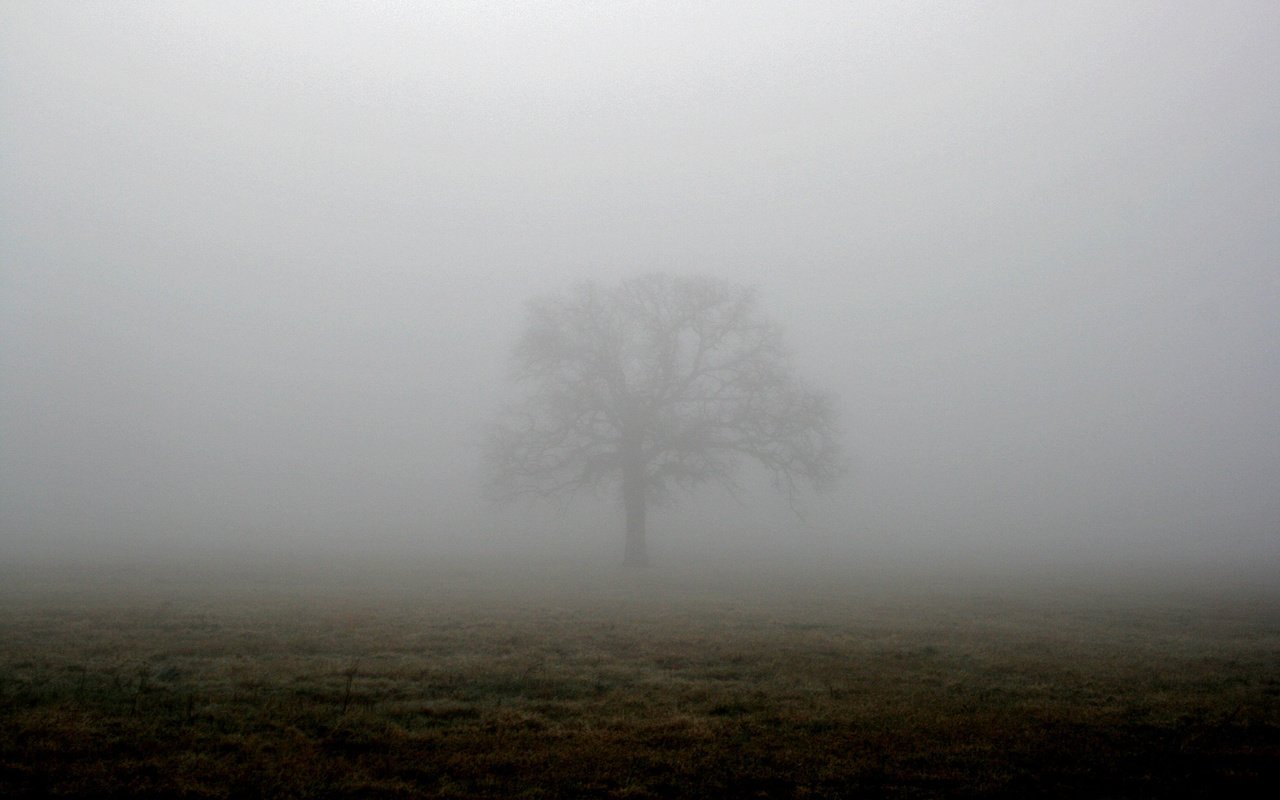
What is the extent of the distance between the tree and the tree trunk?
0.07 metres

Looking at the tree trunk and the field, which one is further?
the tree trunk

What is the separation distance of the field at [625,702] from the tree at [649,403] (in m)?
16.0

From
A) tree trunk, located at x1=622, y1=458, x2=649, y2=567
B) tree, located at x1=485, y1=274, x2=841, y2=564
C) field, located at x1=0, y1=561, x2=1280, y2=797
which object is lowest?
field, located at x1=0, y1=561, x2=1280, y2=797

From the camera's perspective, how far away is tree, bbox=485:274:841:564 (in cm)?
3475

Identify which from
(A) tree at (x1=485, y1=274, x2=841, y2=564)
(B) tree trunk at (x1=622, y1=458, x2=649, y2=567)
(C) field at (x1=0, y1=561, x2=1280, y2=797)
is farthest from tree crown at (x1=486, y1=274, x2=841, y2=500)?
(C) field at (x1=0, y1=561, x2=1280, y2=797)

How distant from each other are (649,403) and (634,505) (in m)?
4.85

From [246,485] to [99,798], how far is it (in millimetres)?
87473

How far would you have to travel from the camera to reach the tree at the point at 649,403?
34.8m

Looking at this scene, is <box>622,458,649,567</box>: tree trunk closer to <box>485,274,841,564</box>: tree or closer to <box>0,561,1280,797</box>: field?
<box>485,274,841,564</box>: tree

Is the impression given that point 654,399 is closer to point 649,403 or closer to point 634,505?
point 649,403

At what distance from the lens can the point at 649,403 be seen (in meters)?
35.3

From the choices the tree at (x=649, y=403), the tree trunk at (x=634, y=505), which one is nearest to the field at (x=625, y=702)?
the tree trunk at (x=634, y=505)

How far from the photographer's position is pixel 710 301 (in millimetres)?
35531

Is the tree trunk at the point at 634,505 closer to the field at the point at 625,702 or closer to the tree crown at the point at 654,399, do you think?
the tree crown at the point at 654,399
